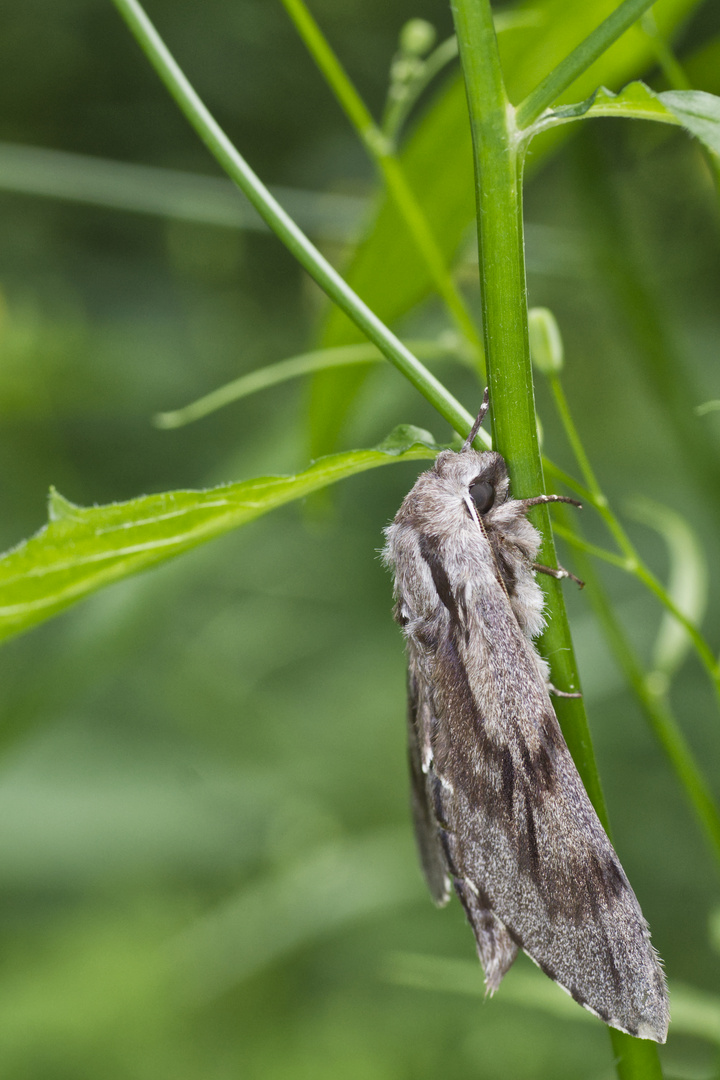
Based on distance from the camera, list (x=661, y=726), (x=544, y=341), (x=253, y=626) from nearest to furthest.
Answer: (x=544, y=341)
(x=661, y=726)
(x=253, y=626)

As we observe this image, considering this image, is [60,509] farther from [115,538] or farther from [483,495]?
[483,495]

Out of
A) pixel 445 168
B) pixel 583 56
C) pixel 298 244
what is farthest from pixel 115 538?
pixel 445 168

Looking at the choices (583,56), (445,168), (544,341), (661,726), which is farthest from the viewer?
(445,168)

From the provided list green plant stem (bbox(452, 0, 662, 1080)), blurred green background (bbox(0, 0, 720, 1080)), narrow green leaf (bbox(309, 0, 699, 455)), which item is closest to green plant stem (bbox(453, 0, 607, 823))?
green plant stem (bbox(452, 0, 662, 1080))

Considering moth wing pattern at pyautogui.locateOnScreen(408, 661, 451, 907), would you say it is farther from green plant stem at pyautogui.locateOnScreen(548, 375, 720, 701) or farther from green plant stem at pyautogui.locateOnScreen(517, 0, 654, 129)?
green plant stem at pyautogui.locateOnScreen(517, 0, 654, 129)

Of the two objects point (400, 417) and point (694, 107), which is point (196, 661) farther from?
point (694, 107)

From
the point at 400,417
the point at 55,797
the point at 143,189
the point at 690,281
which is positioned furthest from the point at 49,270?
the point at 690,281

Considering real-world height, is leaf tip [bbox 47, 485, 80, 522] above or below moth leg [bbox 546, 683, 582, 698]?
above
